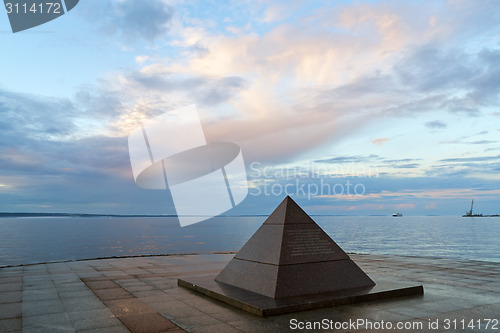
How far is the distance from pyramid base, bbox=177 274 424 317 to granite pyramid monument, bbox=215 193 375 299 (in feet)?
0.80

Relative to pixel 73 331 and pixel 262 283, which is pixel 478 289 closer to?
pixel 262 283

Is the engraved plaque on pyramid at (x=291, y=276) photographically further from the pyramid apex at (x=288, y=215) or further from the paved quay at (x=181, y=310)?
the paved quay at (x=181, y=310)

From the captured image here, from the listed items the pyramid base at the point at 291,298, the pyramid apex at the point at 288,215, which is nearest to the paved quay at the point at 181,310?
the pyramid base at the point at 291,298

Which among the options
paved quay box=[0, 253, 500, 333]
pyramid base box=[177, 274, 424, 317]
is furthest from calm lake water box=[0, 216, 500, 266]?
pyramid base box=[177, 274, 424, 317]

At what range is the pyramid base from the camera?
24.9ft

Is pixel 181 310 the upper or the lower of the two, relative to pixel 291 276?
lower

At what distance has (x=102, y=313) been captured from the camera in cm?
769

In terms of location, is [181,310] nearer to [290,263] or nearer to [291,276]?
[291,276]

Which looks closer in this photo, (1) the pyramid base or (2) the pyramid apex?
(1) the pyramid base

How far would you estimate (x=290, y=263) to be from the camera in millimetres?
9078

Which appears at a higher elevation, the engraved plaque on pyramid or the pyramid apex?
the pyramid apex

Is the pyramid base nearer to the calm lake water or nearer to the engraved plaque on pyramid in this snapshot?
the engraved plaque on pyramid

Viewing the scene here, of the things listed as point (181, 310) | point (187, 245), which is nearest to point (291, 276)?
point (181, 310)

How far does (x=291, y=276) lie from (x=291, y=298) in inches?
24.3
